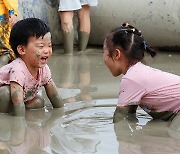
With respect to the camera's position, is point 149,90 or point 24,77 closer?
point 149,90

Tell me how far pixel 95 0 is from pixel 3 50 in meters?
1.32

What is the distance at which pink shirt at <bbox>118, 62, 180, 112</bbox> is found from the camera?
2855mm

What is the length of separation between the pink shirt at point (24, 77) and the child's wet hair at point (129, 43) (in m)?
0.53

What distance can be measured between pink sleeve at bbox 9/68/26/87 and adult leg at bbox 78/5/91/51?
2358 millimetres

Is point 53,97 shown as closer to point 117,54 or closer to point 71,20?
point 117,54

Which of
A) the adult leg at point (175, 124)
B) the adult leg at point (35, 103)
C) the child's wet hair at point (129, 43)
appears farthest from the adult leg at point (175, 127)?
the adult leg at point (35, 103)

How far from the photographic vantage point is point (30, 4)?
5344mm

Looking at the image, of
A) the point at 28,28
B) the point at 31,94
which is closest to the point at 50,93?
the point at 31,94

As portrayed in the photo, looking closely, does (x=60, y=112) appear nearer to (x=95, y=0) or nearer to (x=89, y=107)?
(x=89, y=107)

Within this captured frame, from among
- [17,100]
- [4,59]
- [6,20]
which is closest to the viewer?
[17,100]

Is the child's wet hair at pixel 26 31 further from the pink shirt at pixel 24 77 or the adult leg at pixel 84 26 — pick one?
the adult leg at pixel 84 26

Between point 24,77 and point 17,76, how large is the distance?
0.05m

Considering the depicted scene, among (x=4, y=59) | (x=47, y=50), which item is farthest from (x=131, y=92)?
(x=4, y=59)

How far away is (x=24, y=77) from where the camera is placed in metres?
3.14
